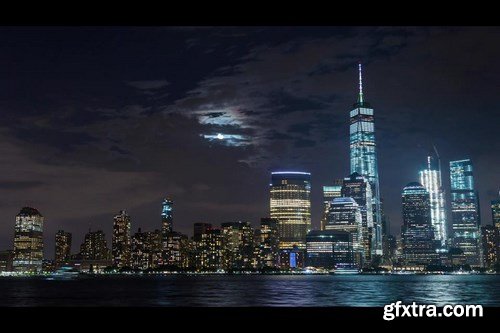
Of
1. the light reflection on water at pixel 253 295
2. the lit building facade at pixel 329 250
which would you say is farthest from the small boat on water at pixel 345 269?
the light reflection on water at pixel 253 295

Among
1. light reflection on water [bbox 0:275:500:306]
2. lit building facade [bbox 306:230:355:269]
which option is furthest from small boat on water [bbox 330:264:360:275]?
light reflection on water [bbox 0:275:500:306]

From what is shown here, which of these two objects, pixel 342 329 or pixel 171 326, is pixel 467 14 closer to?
pixel 342 329

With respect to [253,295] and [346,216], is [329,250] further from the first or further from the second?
[253,295]

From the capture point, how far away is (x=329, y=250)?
352ft

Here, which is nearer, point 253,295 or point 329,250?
point 253,295

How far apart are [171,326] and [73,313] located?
1130 millimetres

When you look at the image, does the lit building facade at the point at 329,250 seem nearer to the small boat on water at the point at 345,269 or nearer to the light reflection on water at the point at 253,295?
the small boat on water at the point at 345,269

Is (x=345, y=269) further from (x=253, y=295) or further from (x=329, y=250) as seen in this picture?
(x=253, y=295)

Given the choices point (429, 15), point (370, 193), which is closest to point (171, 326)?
point (429, 15)

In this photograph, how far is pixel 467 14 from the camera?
16.7 ft

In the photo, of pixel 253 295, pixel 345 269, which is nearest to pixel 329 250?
pixel 345 269

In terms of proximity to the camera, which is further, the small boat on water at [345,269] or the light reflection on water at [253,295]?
Answer: the small boat on water at [345,269]

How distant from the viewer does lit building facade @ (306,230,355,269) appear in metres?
107

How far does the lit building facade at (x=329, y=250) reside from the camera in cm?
10681
